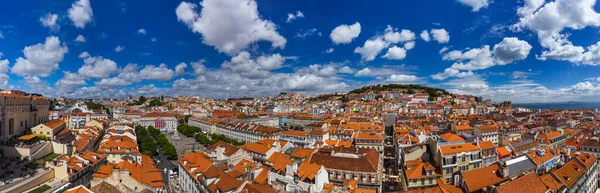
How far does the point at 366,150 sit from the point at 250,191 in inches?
617

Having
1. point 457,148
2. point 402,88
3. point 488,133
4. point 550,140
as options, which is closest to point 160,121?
point 488,133

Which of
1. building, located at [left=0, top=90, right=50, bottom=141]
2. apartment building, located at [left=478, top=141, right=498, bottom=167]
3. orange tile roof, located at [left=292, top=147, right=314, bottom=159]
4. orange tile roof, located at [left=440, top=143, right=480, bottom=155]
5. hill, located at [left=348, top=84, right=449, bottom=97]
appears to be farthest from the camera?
hill, located at [left=348, top=84, right=449, bottom=97]

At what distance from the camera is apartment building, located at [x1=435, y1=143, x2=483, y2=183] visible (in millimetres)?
29422

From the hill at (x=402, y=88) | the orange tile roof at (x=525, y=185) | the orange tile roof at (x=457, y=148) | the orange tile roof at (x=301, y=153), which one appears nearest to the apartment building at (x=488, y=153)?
the orange tile roof at (x=457, y=148)

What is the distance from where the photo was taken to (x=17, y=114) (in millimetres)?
43781

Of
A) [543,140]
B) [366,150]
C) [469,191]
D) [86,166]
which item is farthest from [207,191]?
[543,140]

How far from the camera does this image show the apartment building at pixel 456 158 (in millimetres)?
29422

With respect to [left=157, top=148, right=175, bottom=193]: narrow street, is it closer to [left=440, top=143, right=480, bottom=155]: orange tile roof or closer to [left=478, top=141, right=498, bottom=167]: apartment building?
[left=440, top=143, right=480, bottom=155]: orange tile roof

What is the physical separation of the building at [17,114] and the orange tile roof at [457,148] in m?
47.8

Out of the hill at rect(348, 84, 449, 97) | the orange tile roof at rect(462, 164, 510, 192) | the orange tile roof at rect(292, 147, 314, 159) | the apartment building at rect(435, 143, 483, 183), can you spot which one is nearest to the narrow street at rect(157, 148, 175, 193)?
the orange tile roof at rect(292, 147, 314, 159)

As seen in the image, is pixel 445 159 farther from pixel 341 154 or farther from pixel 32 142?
pixel 32 142

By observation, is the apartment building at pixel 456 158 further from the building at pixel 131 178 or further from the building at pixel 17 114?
the building at pixel 17 114

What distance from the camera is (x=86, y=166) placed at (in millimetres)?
30188

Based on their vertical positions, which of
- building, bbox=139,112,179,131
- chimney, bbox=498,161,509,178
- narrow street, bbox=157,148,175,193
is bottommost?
narrow street, bbox=157,148,175,193
